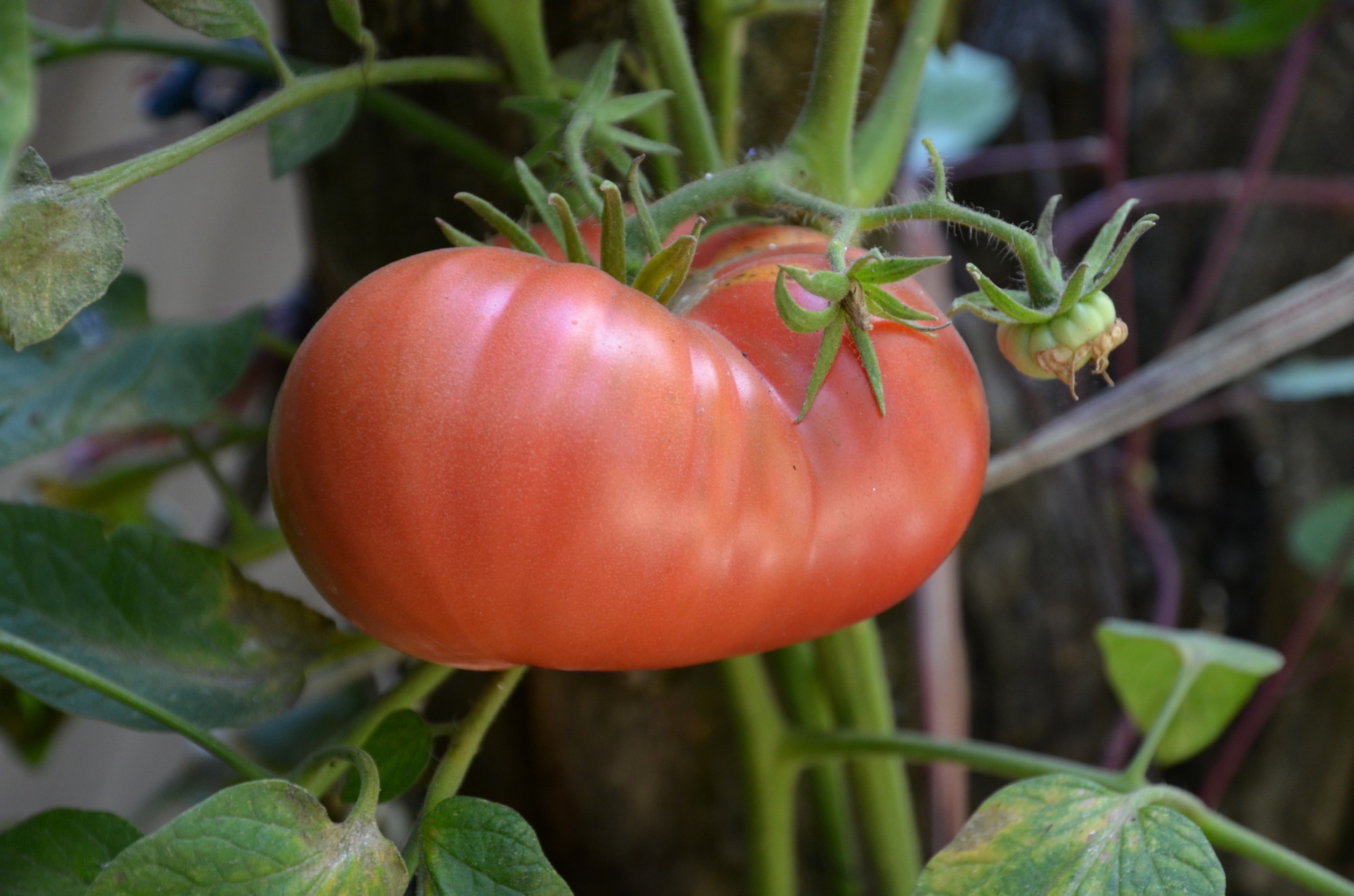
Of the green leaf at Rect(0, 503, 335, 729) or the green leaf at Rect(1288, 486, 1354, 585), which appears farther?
the green leaf at Rect(1288, 486, 1354, 585)

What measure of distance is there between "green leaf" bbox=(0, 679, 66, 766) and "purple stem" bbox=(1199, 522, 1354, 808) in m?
0.77

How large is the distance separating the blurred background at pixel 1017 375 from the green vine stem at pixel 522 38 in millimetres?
81

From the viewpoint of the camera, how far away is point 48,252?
0.22 meters

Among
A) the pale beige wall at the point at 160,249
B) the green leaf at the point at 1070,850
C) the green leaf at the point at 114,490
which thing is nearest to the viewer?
the green leaf at the point at 1070,850

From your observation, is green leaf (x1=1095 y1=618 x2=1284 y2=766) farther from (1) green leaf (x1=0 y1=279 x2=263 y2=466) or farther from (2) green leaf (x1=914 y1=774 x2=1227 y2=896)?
(1) green leaf (x1=0 y1=279 x2=263 y2=466)

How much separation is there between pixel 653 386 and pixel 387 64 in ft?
0.52

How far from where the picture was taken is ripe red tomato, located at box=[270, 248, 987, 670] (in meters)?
0.20

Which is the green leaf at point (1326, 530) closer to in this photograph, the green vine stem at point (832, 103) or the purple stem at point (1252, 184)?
the purple stem at point (1252, 184)

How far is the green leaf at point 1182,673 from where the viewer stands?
409mm

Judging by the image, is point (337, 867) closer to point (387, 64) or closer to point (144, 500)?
point (387, 64)

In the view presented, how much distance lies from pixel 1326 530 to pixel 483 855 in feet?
2.44

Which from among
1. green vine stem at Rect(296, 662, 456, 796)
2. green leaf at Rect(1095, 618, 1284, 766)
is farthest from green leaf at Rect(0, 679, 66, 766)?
green leaf at Rect(1095, 618, 1284, 766)

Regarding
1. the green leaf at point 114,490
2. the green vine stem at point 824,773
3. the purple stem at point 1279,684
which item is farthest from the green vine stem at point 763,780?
the purple stem at point 1279,684

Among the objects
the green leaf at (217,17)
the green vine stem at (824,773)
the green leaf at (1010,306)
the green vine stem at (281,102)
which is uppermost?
the green leaf at (217,17)
